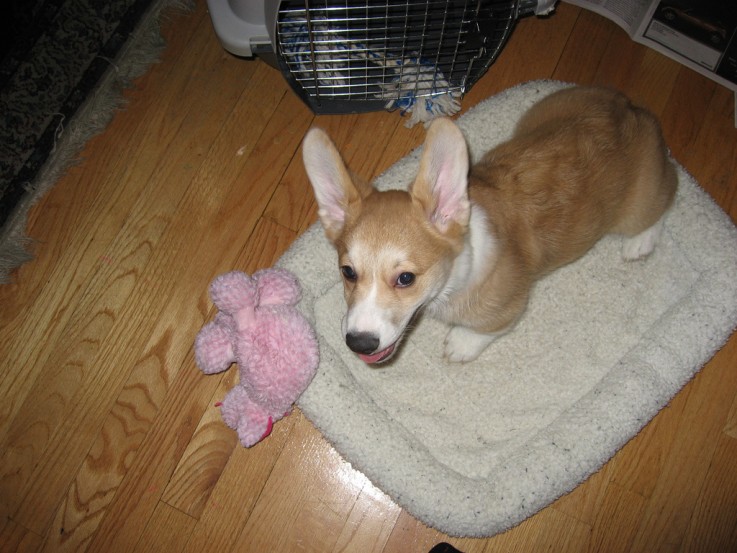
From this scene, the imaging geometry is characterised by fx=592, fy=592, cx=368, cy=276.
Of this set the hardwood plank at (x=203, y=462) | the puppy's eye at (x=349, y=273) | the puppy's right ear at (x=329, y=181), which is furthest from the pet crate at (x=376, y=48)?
the hardwood plank at (x=203, y=462)

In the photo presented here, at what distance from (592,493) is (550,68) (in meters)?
1.97

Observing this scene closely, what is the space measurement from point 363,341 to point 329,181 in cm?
53

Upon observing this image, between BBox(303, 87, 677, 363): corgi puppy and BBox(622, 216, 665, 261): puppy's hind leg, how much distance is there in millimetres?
46

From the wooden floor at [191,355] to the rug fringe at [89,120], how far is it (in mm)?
60

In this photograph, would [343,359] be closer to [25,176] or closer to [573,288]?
[573,288]

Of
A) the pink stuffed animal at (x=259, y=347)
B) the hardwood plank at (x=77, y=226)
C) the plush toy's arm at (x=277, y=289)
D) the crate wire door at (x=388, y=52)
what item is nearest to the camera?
the pink stuffed animal at (x=259, y=347)

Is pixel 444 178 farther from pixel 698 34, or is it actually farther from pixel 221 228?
pixel 698 34

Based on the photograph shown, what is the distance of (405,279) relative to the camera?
72.7 inches

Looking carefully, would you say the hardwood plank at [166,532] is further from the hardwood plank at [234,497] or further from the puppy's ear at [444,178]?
the puppy's ear at [444,178]

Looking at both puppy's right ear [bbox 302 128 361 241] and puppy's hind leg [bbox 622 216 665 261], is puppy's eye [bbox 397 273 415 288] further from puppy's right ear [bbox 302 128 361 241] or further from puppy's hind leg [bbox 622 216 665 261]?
puppy's hind leg [bbox 622 216 665 261]

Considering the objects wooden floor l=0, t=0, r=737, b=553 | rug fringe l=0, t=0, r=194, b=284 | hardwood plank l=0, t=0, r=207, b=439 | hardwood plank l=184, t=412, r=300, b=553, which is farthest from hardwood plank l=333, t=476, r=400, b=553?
rug fringe l=0, t=0, r=194, b=284

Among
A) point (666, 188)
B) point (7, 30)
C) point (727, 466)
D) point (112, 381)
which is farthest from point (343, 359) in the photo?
point (7, 30)

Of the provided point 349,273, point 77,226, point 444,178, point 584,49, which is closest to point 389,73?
point 584,49

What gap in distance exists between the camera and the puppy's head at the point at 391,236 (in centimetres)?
176
